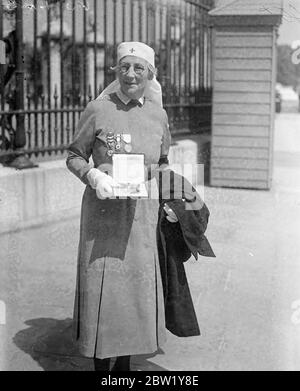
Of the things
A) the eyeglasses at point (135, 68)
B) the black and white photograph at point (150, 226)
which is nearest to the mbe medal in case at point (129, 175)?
the black and white photograph at point (150, 226)

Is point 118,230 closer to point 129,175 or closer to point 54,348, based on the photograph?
point 129,175

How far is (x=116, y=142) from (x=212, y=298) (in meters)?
2.10

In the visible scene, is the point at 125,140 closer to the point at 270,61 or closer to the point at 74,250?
the point at 74,250

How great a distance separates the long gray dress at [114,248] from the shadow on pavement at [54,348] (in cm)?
46

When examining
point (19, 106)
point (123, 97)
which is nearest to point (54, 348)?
point (123, 97)

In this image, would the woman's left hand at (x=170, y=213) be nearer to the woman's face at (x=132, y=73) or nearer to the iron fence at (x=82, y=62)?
the woman's face at (x=132, y=73)

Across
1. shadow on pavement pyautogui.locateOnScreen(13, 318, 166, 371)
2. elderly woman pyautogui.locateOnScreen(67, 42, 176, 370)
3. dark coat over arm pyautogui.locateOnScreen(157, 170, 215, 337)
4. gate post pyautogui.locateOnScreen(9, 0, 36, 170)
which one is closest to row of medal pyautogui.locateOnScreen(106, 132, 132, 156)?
elderly woman pyautogui.locateOnScreen(67, 42, 176, 370)

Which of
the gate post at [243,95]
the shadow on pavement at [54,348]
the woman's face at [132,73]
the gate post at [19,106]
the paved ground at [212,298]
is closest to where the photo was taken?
the woman's face at [132,73]

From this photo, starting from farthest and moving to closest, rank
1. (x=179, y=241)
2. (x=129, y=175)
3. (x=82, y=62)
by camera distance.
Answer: (x=82, y=62), (x=179, y=241), (x=129, y=175)

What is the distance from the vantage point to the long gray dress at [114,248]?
3.20 meters

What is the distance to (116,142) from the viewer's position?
316 centimetres

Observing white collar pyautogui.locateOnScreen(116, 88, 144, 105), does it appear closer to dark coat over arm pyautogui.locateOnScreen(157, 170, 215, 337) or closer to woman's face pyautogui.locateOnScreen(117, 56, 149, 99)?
woman's face pyautogui.locateOnScreen(117, 56, 149, 99)

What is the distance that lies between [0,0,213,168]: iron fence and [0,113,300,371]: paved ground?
1.31 m

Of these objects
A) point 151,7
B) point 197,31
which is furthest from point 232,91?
point 197,31
